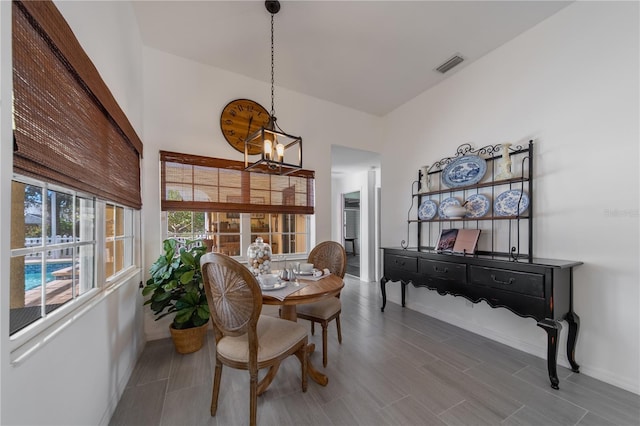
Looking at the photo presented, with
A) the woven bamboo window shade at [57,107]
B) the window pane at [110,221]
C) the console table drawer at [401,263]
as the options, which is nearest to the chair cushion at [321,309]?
the console table drawer at [401,263]

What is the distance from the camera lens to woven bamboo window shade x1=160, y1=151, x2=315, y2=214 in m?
2.74

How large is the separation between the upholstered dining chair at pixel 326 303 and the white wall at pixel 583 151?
164cm

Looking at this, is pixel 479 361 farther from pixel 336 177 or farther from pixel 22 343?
pixel 336 177

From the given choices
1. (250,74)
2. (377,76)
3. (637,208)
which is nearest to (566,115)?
(637,208)

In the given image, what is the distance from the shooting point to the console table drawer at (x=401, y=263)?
9.86 feet

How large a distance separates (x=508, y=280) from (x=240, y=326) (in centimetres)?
223

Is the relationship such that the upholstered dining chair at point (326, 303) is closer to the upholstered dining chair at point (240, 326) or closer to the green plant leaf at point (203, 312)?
the upholstered dining chair at point (240, 326)

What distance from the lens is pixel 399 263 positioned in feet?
10.5

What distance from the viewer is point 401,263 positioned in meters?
3.16

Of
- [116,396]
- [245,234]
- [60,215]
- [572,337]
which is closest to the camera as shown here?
[60,215]

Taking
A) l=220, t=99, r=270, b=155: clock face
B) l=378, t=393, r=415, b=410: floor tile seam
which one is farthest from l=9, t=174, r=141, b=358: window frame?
l=378, t=393, r=415, b=410: floor tile seam

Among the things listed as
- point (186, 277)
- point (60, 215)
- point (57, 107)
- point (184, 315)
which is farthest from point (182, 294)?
point (57, 107)

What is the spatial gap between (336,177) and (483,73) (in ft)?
13.0

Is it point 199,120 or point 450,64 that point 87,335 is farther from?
point 450,64
